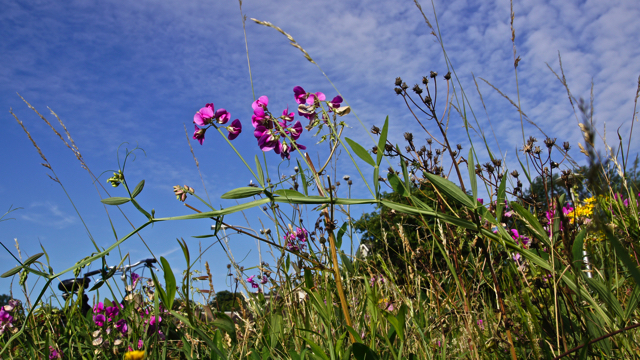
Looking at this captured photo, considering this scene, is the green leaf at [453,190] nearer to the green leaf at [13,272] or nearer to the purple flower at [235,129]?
the purple flower at [235,129]

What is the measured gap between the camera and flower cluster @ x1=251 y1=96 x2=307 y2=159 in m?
1.38

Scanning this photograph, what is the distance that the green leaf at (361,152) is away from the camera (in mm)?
1248

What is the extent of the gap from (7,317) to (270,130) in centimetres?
318

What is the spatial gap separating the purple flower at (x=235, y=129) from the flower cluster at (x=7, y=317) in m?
2.75

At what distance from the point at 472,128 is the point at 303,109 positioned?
78 centimetres

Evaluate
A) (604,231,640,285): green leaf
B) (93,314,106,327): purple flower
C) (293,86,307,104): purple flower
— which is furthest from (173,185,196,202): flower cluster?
(93,314,106,327): purple flower

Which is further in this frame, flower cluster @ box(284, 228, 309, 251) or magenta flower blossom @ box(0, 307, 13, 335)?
magenta flower blossom @ box(0, 307, 13, 335)

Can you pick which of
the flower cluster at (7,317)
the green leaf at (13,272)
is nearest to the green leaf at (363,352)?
the green leaf at (13,272)

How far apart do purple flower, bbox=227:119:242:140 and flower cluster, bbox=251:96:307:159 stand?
0.10 metres

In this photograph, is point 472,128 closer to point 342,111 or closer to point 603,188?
point 342,111

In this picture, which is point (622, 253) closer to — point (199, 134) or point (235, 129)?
point (235, 129)

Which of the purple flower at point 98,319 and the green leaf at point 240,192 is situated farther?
the purple flower at point 98,319

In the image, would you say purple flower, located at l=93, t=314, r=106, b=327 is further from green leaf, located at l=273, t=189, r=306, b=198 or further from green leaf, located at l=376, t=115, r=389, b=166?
green leaf, located at l=376, t=115, r=389, b=166

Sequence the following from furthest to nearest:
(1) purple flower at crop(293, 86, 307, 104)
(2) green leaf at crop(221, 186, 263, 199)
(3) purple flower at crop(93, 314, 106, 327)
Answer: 1. (3) purple flower at crop(93, 314, 106, 327)
2. (1) purple flower at crop(293, 86, 307, 104)
3. (2) green leaf at crop(221, 186, 263, 199)
